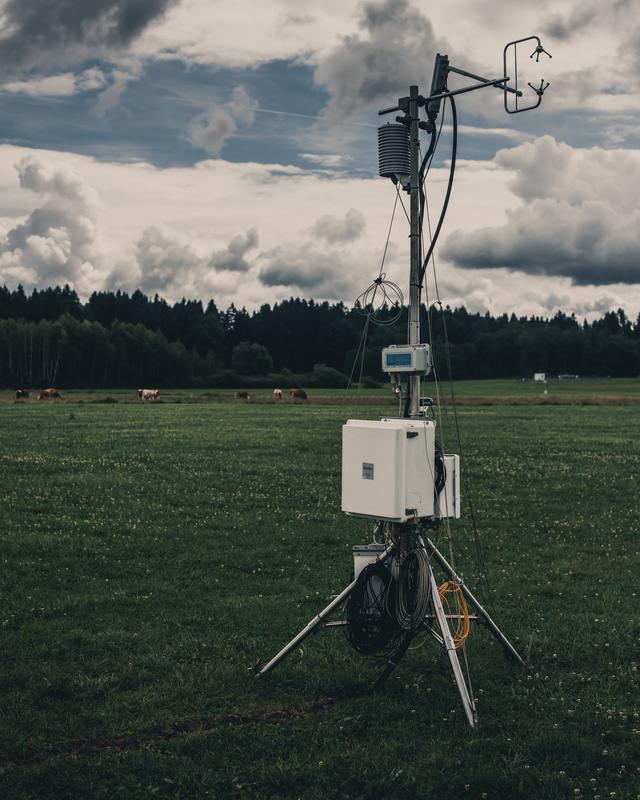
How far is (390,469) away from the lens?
811 centimetres

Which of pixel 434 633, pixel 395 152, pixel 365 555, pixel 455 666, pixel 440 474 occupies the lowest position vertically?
pixel 455 666

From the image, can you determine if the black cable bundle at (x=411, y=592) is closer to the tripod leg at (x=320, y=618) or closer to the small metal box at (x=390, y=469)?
the tripod leg at (x=320, y=618)

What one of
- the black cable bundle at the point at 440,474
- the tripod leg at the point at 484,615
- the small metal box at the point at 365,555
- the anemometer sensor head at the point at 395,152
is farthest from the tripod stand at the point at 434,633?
the anemometer sensor head at the point at 395,152

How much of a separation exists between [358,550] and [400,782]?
2610mm

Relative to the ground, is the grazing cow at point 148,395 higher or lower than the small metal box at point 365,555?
higher

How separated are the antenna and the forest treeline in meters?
118

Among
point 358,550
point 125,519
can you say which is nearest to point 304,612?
point 358,550

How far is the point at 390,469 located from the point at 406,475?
17 centimetres

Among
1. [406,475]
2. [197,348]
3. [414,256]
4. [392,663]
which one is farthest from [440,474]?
[197,348]

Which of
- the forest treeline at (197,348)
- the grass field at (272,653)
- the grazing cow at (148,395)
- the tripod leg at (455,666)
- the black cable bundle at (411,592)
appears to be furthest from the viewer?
the forest treeline at (197,348)

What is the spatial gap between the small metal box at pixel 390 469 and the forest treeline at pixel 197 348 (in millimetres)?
118248

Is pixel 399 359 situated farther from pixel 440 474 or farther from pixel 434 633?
pixel 434 633

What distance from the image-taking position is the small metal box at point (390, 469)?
8086mm

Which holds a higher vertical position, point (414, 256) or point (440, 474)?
point (414, 256)
